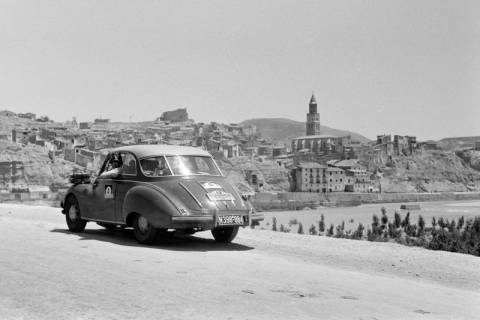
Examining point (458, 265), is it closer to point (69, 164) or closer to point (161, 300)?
point (161, 300)

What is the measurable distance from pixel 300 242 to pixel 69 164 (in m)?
115

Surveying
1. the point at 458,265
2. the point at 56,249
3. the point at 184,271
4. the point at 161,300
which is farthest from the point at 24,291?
the point at 458,265

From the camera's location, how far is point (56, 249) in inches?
362

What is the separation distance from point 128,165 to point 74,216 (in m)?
1.85

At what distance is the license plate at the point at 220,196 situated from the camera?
389 inches

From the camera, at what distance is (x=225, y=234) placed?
10.9 m

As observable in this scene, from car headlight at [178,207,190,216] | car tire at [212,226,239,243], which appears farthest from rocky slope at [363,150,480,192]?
car headlight at [178,207,190,216]

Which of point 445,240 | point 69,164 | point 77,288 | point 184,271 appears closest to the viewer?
point 77,288

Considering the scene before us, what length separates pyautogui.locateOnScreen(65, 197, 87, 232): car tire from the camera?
11789 millimetres

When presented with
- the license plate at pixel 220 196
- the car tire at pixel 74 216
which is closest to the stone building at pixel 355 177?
the car tire at pixel 74 216

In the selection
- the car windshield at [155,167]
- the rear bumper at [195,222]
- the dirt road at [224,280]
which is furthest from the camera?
the car windshield at [155,167]

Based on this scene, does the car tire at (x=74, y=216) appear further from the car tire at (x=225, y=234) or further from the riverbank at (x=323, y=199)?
the riverbank at (x=323, y=199)

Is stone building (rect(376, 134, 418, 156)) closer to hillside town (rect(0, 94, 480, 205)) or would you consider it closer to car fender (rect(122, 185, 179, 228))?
hillside town (rect(0, 94, 480, 205))

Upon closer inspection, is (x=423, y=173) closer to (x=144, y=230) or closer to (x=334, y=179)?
(x=334, y=179)
